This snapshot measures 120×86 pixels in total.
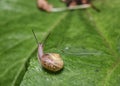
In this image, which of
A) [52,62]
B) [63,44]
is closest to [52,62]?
[52,62]

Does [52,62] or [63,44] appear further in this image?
[63,44]

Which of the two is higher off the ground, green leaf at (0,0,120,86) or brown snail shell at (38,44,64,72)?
brown snail shell at (38,44,64,72)

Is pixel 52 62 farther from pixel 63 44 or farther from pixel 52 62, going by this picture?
pixel 63 44

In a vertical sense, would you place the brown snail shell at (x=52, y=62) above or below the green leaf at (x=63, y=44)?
above

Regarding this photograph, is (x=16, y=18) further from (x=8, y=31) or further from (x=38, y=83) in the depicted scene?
(x=38, y=83)

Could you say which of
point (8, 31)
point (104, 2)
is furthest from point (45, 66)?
point (104, 2)

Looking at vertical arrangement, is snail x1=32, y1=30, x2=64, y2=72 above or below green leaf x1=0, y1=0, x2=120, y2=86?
above

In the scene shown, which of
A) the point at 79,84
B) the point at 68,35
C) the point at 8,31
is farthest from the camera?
the point at 8,31

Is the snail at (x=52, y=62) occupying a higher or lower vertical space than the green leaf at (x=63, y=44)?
higher
